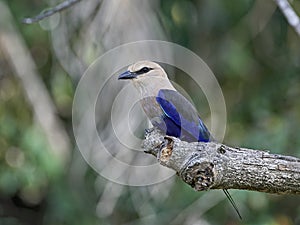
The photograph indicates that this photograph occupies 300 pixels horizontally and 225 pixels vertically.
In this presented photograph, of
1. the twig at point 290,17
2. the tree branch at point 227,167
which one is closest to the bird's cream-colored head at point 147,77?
the twig at point 290,17

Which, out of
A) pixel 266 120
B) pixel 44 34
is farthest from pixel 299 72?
pixel 44 34

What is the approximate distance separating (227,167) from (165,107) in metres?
0.75

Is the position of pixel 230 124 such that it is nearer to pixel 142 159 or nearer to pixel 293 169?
pixel 142 159

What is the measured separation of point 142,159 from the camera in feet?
15.4

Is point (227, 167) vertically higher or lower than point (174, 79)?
higher

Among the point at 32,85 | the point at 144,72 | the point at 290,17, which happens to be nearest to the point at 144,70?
the point at 144,72

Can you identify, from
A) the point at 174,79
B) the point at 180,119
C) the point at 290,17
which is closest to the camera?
the point at 180,119

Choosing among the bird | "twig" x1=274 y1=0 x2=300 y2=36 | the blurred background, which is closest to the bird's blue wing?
the bird

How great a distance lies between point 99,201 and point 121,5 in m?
1.54

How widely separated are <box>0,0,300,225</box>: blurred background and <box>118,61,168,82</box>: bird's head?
1.70m

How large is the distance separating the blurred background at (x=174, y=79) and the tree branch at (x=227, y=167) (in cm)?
245

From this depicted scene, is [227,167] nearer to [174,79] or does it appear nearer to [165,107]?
[165,107]

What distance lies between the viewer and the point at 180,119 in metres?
3.00

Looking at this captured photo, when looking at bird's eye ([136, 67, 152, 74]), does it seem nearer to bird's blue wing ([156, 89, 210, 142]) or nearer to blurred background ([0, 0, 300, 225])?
bird's blue wing ([156, 89, 210, 142])
